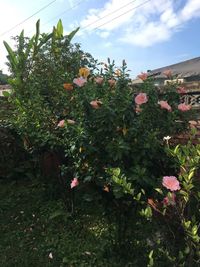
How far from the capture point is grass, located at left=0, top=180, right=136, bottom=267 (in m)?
3.64

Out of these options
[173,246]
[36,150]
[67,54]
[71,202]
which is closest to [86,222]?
[71,202]

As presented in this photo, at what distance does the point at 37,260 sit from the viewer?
368 centimetres

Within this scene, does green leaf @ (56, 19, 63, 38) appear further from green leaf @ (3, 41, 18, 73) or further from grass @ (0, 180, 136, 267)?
grass @ (0, 180, 136, 267)

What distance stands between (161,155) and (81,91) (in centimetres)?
100

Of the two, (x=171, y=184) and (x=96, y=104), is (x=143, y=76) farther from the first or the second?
(x=171, y=184)

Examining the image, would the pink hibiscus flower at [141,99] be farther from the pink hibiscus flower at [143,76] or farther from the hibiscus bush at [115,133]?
the pink hibiscus flower at [143,76]

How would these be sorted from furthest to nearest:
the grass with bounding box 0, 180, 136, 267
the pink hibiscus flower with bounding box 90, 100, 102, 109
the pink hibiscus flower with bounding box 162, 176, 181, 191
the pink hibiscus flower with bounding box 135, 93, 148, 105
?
the grass with bounding box 0, 180, 136, 267, the pink hibiscus flower with bounding box 90, 100, 102, 109, the pink hibiscus flower with bounding box 135, 93, 148, 105, the pink hibiscus flower with bounding box 162, 176, 181, 191

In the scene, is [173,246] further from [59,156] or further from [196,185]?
[59,156]

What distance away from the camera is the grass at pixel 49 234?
3645 millimetres

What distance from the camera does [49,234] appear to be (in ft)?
13.7

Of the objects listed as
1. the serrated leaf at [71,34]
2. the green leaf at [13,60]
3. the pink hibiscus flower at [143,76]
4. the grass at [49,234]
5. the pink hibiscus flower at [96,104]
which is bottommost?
the grass at [49,234]

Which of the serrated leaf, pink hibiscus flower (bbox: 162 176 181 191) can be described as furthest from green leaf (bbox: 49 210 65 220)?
the serrated leaf

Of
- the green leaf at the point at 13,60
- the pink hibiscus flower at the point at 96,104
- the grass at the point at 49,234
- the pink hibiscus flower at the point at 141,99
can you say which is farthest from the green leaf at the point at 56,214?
the green leaf at the point at 13,60

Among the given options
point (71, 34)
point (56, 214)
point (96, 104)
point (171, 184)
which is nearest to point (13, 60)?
point (71, 34)
